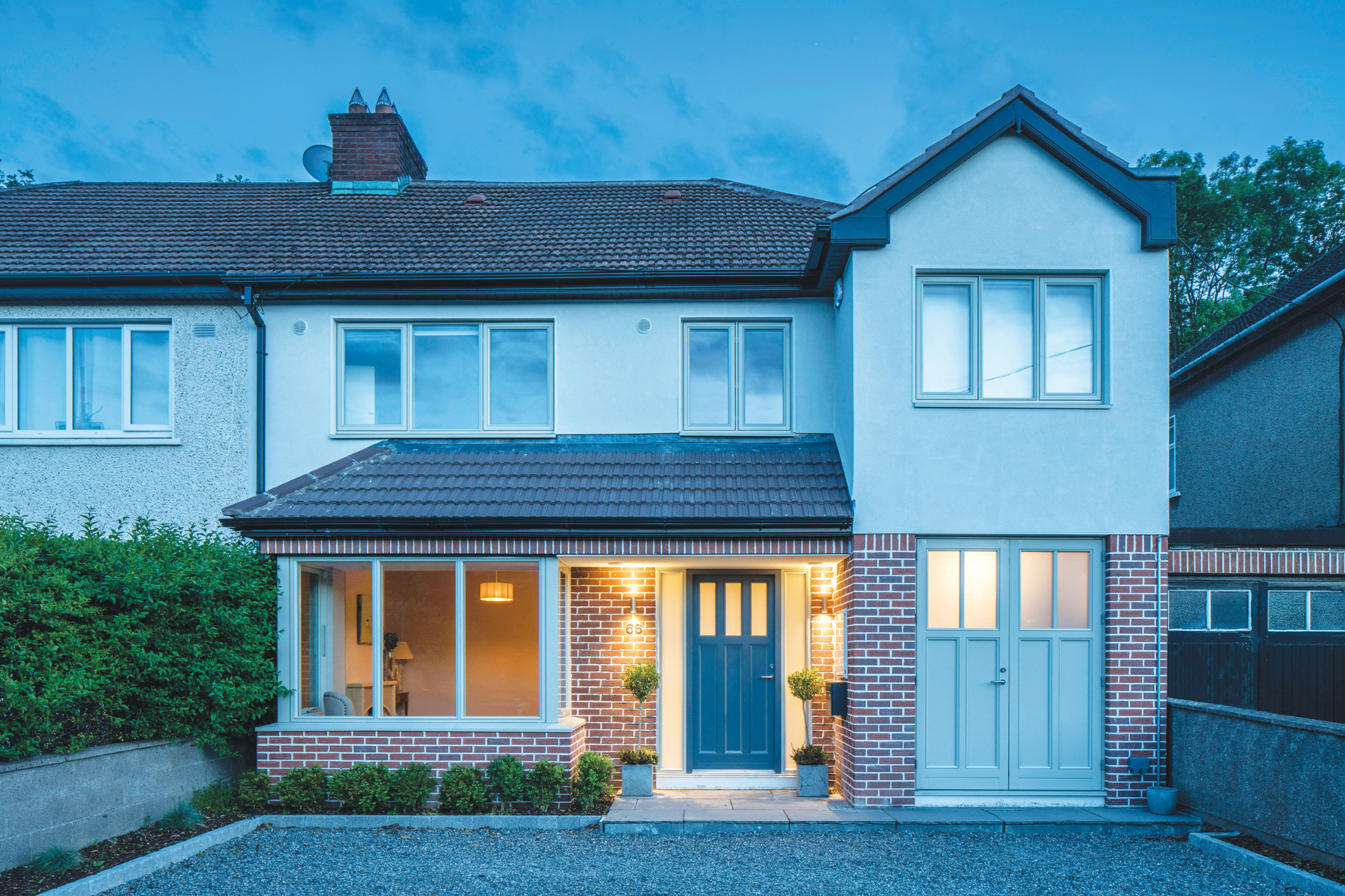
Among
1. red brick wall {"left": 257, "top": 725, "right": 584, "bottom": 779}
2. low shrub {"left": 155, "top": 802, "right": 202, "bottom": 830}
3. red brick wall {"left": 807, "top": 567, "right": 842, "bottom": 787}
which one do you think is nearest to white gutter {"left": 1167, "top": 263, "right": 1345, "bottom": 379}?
red brick wall {"left": 807, "top": 567, "right": 842, "bottom": 787}

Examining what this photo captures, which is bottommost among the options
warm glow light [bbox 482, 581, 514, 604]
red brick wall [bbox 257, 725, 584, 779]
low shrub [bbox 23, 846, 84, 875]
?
low shrub [bbox 23, 846, 84, 875]

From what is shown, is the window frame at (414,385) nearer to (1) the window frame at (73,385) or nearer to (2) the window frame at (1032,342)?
(1) the window frame at (73,385)

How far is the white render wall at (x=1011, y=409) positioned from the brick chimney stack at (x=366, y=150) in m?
7.30

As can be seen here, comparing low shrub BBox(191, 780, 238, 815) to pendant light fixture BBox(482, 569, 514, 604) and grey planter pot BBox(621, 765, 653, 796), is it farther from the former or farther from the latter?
grey planter pot BBox(621, 765, 653, 796)

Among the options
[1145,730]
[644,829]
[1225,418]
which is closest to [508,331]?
[644,829]

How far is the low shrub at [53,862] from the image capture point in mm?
6039

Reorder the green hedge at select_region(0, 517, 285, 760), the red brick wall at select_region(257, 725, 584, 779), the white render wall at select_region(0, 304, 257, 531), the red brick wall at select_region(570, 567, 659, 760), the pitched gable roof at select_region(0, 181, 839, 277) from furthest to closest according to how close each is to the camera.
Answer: the pitched gable roof at select_region(0, 181, 839, 277) < the white render wall at select_region(0, 304, 257, 531) < the red brick wall at select_region(570, 567, 659, 760) < the red brick wall at select_region(257, 725, 584, 779) < the green hedge at select_region(0, 517, 285, 760)

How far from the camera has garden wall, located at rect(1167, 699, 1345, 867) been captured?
6246 mm

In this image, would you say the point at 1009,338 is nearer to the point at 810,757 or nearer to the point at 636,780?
the point at 810,757

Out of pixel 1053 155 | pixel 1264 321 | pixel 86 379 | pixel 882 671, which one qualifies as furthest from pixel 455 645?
pixel 1264 321

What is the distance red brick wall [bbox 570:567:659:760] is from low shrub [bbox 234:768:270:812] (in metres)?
2.96

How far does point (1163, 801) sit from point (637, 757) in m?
4.70

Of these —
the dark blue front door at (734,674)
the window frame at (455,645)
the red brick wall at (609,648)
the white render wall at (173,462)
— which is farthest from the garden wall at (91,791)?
the dark blue front door at (734,674)

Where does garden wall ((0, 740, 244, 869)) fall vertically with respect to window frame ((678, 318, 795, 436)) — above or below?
below
